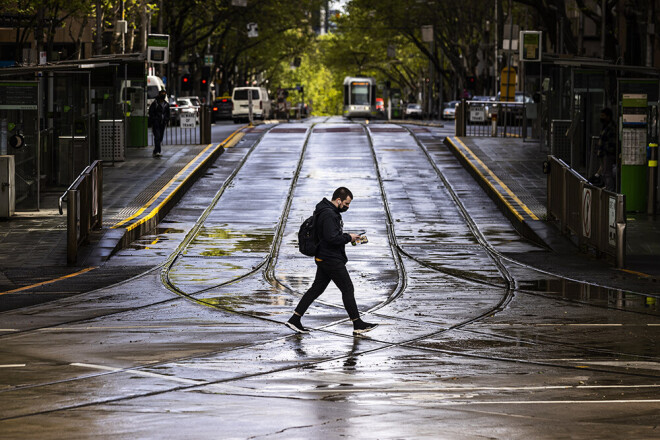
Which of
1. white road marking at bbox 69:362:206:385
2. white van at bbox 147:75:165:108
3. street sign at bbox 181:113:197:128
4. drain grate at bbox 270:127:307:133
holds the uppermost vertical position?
white van at bbox 147:75:165:108

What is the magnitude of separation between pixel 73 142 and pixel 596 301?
45.5ft

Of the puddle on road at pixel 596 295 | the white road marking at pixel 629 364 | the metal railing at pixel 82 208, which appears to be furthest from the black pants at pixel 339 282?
the metal railing at pixel 82 208

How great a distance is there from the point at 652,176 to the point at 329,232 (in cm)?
1219

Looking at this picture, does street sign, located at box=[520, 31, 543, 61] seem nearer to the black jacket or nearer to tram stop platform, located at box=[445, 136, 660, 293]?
tram stop platform, located at box=[445, 136, 660, 293]

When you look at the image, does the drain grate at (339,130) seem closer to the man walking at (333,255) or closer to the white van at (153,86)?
the white van at (153,86)

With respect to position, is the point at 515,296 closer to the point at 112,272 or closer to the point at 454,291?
the point at 454,291

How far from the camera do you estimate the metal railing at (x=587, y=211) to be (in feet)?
59.5

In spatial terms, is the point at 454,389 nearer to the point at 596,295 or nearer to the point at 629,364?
the point at 629,364

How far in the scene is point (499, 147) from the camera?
36438mm

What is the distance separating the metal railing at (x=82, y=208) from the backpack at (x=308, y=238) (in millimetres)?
5724

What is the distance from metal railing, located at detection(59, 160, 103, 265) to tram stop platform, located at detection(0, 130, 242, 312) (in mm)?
192

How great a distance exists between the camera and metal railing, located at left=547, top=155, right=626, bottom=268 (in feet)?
59.5

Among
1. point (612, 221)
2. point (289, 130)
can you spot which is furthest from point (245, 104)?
point (612, 221)

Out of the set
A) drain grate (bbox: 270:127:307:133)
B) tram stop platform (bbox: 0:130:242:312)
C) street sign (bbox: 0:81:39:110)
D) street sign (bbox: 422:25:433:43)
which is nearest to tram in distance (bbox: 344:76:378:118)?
street sign (bbox: 422:25:433:43)
